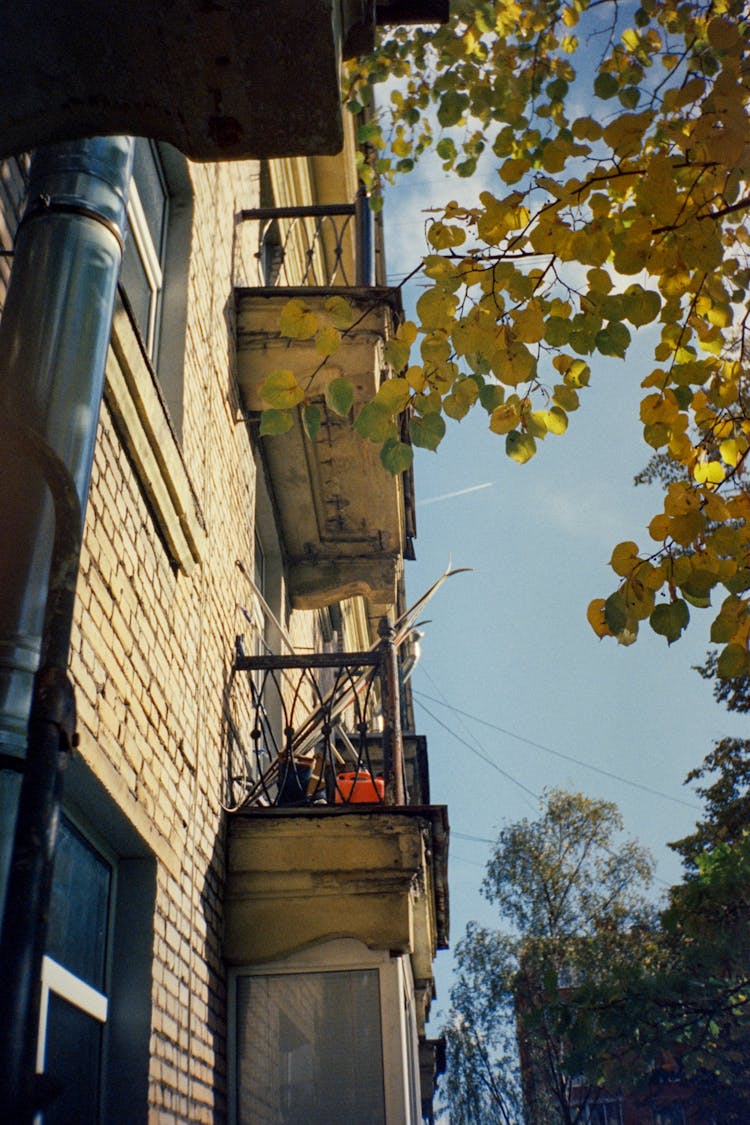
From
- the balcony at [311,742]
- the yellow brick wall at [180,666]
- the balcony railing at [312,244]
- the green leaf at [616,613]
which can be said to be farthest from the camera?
the balcony railing at [312,244]

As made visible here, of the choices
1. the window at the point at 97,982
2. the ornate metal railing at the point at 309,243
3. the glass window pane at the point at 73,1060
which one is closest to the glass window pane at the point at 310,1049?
the window at the point at 97,982

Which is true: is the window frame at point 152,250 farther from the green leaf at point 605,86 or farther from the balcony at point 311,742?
the green leaf at point 605,86

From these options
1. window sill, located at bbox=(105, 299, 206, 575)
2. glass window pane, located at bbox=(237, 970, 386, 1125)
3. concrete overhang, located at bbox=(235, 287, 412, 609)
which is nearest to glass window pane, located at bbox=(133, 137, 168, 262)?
concrete overhang, located at bbox=(235, 287, 412, 609)

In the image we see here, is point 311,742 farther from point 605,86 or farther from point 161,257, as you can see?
point 605,86

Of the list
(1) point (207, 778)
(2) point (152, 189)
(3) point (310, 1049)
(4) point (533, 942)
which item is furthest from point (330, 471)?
(4) point (533, 942)

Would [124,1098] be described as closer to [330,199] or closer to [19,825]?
[19,825]

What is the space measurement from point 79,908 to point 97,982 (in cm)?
32

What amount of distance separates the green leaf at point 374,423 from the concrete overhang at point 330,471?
2.88m

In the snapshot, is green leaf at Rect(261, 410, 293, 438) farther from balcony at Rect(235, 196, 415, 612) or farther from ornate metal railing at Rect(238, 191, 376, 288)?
ornate metal railing at Rect(238, 191, 376, 288)

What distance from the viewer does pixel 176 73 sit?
70.1 inches

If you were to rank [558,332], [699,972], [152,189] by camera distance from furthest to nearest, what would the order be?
[699,972] → [152,189] → [558,332]

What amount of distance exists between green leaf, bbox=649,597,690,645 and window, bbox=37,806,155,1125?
1.90 m

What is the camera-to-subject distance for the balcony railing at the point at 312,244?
7.30 m

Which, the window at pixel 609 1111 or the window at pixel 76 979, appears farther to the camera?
the window at pixel 609 1111
